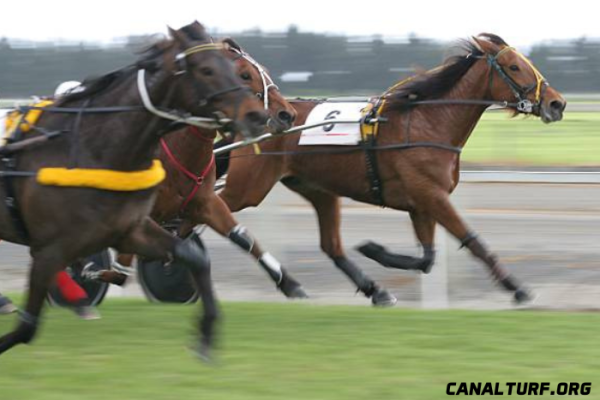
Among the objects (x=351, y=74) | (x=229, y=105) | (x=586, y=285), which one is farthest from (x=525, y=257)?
(x=351, y=74)

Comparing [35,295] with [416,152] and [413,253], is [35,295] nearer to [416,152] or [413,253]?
[416,152]

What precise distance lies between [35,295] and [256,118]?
1423mm

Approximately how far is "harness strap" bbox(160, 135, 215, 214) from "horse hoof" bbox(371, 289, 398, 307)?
1.69 m

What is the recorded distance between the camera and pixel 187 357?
234 inches

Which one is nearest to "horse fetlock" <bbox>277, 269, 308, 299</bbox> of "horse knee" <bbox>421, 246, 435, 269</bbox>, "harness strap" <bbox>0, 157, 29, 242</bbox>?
"horse knee" <bbox>421, 246, 435, 269</bbox>

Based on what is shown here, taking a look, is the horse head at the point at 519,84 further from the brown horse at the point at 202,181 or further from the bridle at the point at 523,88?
the brown horse at the point at 202,181

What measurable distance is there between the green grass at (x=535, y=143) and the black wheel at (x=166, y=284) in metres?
11.4

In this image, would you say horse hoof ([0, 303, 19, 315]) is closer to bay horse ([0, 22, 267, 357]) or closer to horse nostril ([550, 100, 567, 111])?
bay horse ([0, 22, 267, 357])

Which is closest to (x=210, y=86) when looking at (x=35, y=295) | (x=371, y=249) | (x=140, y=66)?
(x=140, y=66)

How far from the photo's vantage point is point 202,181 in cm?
736

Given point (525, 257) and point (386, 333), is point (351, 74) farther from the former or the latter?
point (386, 333)

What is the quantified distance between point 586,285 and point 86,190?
4.80 m

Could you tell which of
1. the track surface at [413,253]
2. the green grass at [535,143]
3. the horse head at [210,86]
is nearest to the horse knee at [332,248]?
the track surface at [413,253]

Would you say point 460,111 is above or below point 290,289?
above
